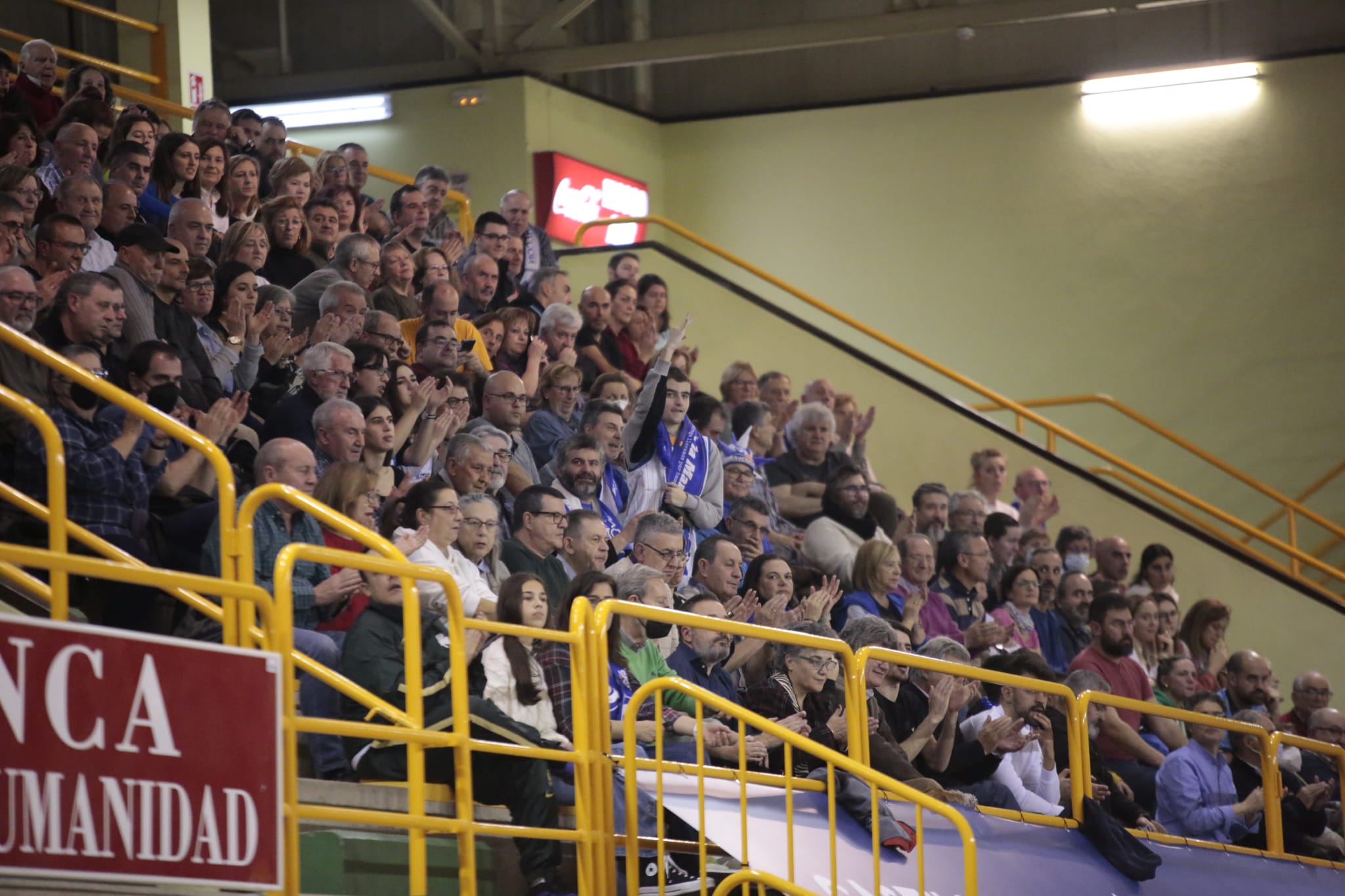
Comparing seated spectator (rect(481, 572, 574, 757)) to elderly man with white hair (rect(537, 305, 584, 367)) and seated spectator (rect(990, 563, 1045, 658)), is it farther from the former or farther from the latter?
seated spectator (rect(990, 563, 1045, 658))

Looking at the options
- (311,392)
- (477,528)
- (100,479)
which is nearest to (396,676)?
(100,479)

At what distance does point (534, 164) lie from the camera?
571 inches

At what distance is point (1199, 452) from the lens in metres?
13.6

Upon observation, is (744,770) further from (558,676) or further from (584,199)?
(584,199)

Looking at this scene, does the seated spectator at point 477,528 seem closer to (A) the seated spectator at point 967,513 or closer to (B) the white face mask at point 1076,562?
(A) the seated spectator at point 967,513

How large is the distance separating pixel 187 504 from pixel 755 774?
1.96m

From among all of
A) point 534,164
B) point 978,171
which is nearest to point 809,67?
point 978,171

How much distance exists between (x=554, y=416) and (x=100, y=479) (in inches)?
133

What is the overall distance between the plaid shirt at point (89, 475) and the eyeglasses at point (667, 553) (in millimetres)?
2252

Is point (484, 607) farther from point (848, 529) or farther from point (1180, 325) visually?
point (1180, 325)

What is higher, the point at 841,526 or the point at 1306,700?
the point at 841,526

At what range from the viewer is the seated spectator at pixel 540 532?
669 centimetres

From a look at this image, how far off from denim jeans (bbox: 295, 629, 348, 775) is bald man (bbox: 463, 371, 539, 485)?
8.99ft

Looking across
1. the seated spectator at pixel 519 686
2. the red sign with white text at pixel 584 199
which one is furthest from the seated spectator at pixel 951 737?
the red sign with white text at pixel 584 199
